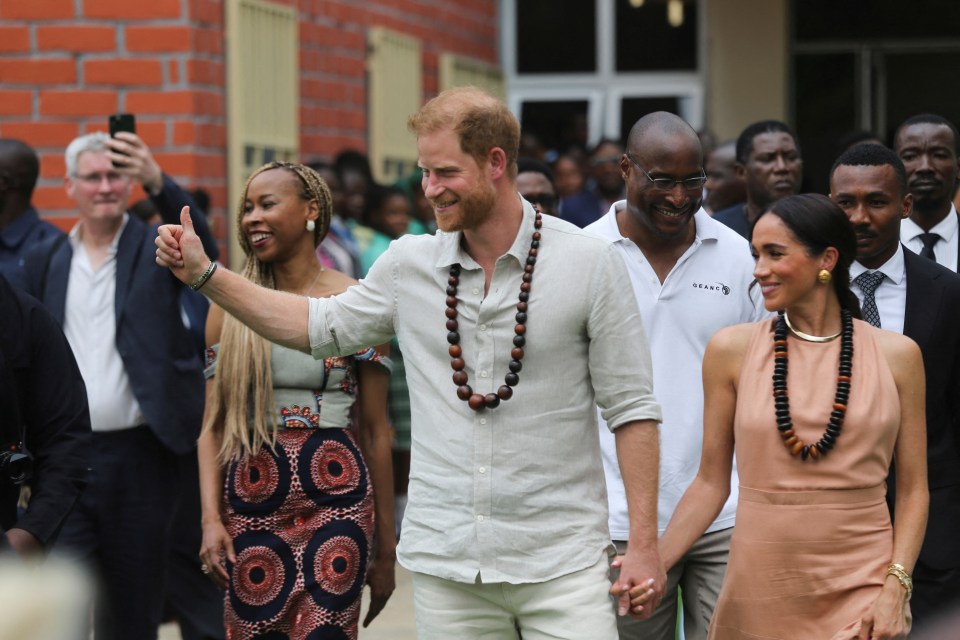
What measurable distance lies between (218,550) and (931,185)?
318 cm

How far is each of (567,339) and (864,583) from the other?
3.21ft

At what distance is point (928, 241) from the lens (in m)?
6.46

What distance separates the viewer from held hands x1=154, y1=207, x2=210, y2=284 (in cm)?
418

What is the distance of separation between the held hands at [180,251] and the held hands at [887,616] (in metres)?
1.90

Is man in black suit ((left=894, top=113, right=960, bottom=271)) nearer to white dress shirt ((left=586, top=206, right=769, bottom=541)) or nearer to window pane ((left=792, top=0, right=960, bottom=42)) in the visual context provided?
white dress shirt ((left=586, top=206, right=769, bottom=541))

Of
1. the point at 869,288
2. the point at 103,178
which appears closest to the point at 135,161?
the point at 103,178

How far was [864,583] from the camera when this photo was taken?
424 centimetres

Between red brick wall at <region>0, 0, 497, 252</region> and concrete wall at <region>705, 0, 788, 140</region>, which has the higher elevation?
concrete wall at <region>705, 0, 788, 140</region>

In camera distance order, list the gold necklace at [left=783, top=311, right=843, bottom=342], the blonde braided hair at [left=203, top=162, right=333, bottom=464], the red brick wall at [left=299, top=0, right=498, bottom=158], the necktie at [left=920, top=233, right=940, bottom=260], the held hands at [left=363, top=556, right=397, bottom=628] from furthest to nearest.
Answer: the red brick wall at [left=299, top=0, right=498, bottom=158] < the necktie at [left=920, top=233, right=940, bottom=260] < the held hands at [left=363, top=556, right=397, bottom=628] < the blonde braided hair at [left=203, top=162, right=333, bottom=464] < the gold necklace at [left=783, top=311, right=843, bottom=342]

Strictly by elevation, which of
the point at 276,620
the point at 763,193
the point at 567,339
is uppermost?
the point at 763,193

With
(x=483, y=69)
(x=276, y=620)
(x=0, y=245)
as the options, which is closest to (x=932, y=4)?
(x=483, y=69)

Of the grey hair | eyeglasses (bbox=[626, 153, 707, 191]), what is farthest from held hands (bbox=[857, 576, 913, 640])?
the grey hair

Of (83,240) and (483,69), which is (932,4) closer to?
(483,69)

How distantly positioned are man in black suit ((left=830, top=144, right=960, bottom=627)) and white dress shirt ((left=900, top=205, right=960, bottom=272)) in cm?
117
